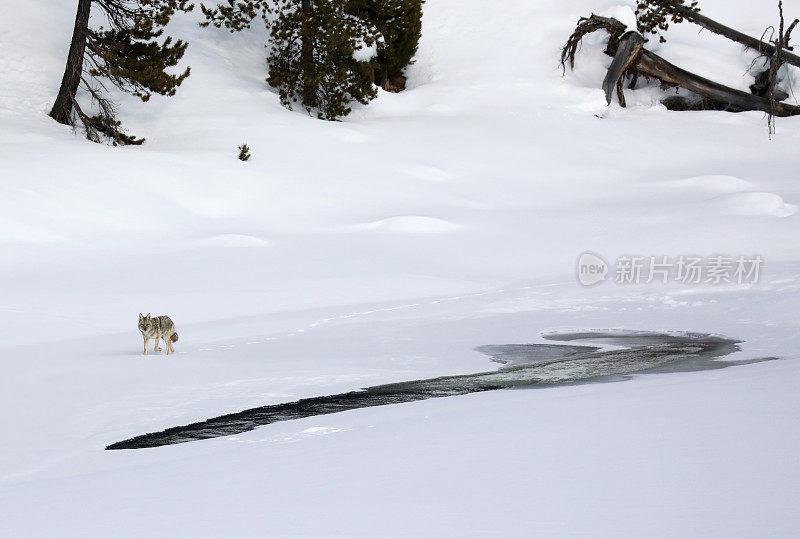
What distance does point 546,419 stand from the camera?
4551mm

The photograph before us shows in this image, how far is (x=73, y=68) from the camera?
18.5 m

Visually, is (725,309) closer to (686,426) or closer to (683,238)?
(683,238)

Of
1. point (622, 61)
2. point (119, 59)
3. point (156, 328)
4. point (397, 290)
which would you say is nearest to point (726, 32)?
point (622, 61)

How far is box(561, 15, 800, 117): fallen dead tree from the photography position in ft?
81.8

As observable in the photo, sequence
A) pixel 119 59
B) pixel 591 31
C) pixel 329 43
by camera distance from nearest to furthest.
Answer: pixel 119 59 < pixel 329 43 < pixel 591 31

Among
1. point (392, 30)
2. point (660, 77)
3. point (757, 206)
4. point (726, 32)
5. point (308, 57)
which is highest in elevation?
point (726, 32)

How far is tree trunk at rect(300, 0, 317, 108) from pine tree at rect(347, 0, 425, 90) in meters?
1.61

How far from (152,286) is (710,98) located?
816 inches

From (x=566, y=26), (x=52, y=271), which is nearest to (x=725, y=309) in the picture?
(x=52, y=271)

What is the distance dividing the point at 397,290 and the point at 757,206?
26.6 ft
